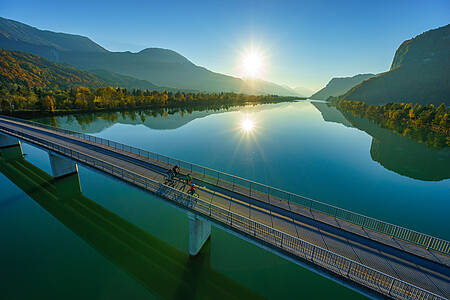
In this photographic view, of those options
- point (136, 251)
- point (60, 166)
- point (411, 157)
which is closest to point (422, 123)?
point (411, 157)

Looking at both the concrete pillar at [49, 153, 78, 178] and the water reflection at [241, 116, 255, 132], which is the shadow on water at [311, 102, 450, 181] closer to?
the water reflection at [241, 116, 255, 132]

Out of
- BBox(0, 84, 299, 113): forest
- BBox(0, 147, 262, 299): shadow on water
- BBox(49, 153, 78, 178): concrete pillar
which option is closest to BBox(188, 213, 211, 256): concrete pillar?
BBox(0, 147, 262, 299): shadow on water

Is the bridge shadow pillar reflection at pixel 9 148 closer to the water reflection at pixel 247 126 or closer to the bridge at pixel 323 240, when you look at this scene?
the bridge at pixel 323 240

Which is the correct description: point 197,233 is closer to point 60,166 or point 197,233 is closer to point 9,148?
point 60,166

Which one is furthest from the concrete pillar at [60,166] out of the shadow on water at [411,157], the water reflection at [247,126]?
the shadow on water at [411,157]

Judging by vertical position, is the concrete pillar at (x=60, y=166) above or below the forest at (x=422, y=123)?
below

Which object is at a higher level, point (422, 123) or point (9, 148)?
point (422, 123)
